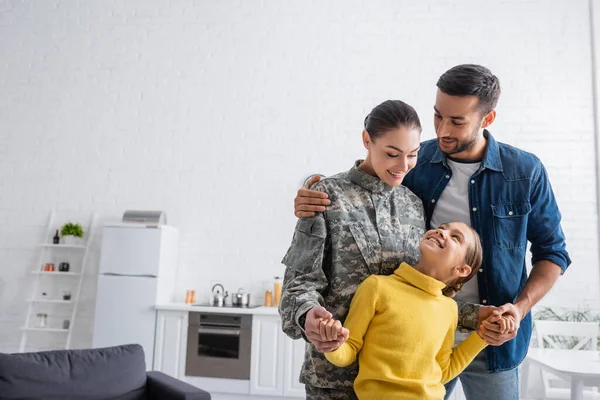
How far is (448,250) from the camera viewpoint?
156cm

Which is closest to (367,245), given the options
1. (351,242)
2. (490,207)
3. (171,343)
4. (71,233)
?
(351,242)

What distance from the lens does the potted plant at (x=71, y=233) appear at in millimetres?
5805

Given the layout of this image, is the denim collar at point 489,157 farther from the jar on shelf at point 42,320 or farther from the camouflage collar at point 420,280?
the jar on shelf at point 42,320

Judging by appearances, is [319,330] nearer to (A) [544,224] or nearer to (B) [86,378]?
(A) [544,224]

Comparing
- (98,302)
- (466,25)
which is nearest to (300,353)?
(98,302)

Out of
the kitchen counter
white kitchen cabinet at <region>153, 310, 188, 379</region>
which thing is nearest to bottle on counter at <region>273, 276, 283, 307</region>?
the kitchen counter

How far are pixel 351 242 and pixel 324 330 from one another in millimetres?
344

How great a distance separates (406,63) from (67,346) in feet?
15.1

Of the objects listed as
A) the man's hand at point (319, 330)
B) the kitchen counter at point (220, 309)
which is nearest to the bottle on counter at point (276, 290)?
the kitchen counter at point (220, 309)

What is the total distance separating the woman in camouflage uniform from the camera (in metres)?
1.56

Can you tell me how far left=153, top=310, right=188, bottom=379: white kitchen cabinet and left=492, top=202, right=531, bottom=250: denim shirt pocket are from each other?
386 cm

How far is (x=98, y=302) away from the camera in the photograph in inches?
208

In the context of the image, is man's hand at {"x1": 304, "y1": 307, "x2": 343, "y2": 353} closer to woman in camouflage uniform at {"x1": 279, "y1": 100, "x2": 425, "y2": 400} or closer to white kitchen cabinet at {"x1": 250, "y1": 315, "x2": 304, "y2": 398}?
woman in camouflage uniform at {"x1": 279, "y1": 100, "x2": 425, "y2": 400}

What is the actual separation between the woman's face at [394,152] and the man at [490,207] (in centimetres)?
32
